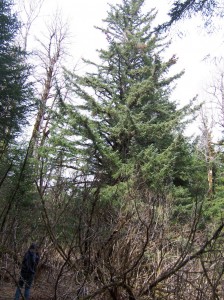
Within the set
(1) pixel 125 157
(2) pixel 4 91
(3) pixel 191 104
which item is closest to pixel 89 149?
(1) pixel 125 157

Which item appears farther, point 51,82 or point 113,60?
point 51,82

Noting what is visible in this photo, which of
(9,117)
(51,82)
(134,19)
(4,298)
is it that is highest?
(134,19)

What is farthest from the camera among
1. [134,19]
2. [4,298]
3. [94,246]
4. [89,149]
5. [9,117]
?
[134,19]

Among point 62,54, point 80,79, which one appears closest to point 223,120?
point 80,79

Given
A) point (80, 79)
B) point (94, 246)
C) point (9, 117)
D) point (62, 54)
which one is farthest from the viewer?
point (62, 54)

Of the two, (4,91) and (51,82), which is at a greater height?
(51,82)

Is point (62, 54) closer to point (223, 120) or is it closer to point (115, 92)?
point (115, 92)

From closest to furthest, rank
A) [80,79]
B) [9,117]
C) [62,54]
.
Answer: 1. [9,117]
2. [80,79]
3. [62,54]

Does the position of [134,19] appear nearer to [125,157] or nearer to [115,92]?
[115,92]

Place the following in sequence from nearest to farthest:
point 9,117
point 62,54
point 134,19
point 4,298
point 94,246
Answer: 1. point 94,246
2. point 4,298
3. point 9,117
4. point 134,19
5. point 62,54

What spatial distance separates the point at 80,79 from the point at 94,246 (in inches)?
493

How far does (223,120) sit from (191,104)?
7.73 meters

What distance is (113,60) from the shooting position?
16.5 m

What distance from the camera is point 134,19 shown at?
58.2ft
